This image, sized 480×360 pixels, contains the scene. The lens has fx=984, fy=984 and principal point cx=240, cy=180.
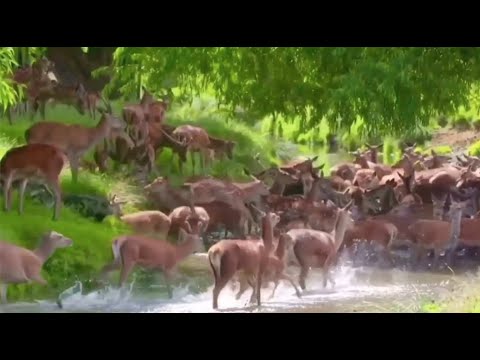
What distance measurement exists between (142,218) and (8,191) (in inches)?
27.3

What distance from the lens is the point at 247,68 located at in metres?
5.18

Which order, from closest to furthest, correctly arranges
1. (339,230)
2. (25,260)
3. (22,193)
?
1. (25,260)
2. (22,193)
3. (339,230)

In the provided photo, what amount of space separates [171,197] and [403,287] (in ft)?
4.30

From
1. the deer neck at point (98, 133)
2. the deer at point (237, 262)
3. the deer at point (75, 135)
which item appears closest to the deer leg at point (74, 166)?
the deer at point (75, 135)

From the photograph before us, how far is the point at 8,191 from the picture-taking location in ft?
16.4

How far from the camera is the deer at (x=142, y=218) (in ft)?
16.6

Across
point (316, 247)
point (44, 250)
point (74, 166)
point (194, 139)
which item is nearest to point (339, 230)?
point (316, 247)

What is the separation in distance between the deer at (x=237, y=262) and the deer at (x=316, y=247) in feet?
0.58

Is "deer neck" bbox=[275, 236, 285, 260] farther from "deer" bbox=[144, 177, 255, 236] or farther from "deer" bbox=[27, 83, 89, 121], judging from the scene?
"deer" bbox=[27, 83, 89, 121]

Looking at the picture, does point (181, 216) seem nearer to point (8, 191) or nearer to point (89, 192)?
point (89, 192)

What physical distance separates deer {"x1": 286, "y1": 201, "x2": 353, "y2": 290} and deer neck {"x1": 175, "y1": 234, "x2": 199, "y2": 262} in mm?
496

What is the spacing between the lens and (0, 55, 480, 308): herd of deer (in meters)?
5.02

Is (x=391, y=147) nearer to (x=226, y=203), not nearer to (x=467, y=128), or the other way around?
(x=467, y=128)

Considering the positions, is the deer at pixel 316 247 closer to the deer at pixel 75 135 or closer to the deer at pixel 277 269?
the deer at pixel 277 269
